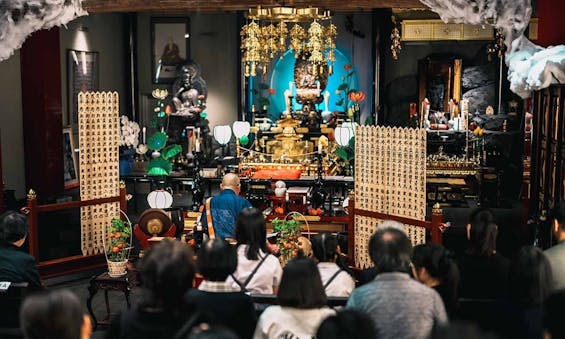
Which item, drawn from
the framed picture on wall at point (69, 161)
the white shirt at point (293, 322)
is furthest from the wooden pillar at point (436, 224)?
the framed picture on wall at point (69, 161)

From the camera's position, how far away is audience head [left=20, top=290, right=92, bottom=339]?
8.77 feet

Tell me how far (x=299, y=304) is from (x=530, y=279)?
102 cm

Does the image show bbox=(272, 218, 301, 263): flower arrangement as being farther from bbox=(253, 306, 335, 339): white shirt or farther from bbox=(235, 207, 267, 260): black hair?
bbox=(253, 306, 335, 339): white shirt

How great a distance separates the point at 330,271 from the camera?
163 inches

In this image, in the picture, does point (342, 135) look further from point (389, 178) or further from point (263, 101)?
point (263, 101)

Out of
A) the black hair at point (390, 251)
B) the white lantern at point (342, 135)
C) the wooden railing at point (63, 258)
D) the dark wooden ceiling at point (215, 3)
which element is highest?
the dark wooden ceiling at point (215, 3)

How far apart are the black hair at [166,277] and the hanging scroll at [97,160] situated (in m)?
4.93

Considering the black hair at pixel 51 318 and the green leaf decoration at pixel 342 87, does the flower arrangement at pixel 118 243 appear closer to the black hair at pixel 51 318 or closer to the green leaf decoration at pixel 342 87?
the black hair at pixel 51 318

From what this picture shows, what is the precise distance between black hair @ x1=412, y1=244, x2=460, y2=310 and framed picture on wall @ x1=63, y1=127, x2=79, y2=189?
9163mm

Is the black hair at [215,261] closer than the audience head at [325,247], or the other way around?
the black hair at [215,261]

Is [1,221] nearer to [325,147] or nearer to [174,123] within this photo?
[325,147]

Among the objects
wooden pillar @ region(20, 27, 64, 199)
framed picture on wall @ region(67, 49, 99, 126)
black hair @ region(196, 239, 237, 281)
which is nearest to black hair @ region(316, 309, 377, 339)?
black hair @ region(196, 239, 237, 281)

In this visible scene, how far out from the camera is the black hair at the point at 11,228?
4664mm

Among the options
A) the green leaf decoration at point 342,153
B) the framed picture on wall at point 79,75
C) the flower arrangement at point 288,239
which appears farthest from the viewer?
the framed picture on wall at point 79,75
